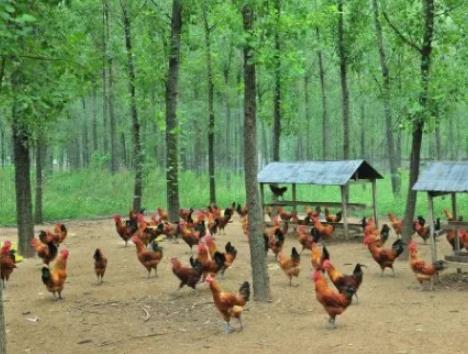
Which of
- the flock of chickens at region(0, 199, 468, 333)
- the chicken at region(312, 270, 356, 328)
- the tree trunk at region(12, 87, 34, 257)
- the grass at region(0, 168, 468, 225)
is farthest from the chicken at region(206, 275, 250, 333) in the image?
the grass at region(0, 168, 468, 225)

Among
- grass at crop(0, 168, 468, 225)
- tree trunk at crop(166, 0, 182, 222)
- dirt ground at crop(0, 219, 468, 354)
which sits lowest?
dirt ground at crop(0, 219, 468, 354)

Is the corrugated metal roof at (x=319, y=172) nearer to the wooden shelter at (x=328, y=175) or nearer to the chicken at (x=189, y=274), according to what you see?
the wooden shelter at (x=328, y=175)

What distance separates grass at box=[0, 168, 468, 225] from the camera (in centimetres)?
2281

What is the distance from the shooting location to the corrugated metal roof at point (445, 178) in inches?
422

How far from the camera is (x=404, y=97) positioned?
12.5 meters

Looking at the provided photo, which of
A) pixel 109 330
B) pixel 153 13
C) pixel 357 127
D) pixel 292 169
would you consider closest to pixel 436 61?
pixel 292 169

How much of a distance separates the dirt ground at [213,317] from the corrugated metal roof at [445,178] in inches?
73.6

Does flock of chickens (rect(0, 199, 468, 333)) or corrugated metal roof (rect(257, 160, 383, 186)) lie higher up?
corrugated metal roof (rect(257, 160, 383, 186))

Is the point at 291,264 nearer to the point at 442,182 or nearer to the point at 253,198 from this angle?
the point at 253,198

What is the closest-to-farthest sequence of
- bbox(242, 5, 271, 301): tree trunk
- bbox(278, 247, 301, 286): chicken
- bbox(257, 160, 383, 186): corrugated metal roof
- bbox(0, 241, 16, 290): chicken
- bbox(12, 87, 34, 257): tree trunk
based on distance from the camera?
bbox(242, 5, 271, 301): tree trunk → bbox(278, 247, 301, 286): chicken → bbox(0, 241, 16, 290): chicken → bbox(12, 87, 34, 257): tree trunk → bbox(257, 160, 383, 186): corrugated metal roof

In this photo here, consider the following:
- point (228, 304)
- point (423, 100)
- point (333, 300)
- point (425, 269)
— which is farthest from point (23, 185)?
point (423, 100)

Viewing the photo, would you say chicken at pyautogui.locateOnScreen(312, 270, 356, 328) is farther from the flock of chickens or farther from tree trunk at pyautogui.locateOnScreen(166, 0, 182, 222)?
tree trunk at pyautogui.locateOnScreen(166, 0, 182, 222)

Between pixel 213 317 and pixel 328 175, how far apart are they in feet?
31.5

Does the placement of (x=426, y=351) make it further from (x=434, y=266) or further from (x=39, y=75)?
(x=39, y=75)
